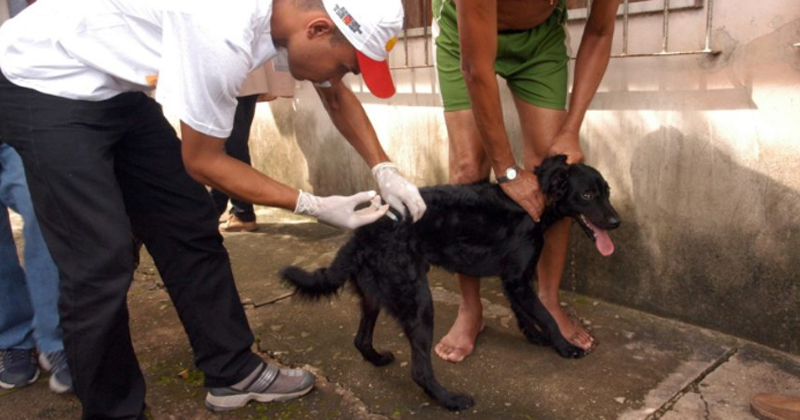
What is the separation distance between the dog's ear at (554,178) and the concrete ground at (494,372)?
725mm

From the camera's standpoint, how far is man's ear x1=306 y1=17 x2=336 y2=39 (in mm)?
1833

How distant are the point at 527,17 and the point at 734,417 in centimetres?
173

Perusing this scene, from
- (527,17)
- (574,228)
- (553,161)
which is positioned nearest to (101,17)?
(527,17)

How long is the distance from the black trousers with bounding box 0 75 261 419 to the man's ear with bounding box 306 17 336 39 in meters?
0.76

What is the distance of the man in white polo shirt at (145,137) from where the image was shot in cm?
180

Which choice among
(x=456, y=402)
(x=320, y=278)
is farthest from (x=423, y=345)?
(x=320, y=278)

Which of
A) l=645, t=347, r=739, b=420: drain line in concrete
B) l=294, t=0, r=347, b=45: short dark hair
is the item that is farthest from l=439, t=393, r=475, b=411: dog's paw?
l=294, t=0, r=347, b=45: short dark hair

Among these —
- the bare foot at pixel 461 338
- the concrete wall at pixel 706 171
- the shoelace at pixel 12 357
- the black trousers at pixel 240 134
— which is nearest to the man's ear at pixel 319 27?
the bare foot at pixel 461 338

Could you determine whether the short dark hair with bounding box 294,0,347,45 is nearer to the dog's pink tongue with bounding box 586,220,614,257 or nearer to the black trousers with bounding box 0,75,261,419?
the black trousers with bounding box 0,75,261,419

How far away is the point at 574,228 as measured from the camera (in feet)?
11.0

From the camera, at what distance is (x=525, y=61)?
2752 millimetres

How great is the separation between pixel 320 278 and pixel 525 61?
4.27 ft

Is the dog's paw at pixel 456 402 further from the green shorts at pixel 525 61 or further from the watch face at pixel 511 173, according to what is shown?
the green shorts at pixel 525 61

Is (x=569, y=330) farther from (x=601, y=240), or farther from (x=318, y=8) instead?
(x=318, y=8)
